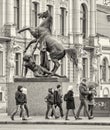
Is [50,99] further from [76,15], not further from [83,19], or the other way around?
[83,19]

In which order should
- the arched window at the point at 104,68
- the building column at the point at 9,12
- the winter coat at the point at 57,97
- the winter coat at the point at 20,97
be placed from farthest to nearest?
1. the arched window at the point at 104,68
2. the building column at the point at 9,12
3. the winter coat at the point at 57,97
4. the winter coat at the point at 20,97

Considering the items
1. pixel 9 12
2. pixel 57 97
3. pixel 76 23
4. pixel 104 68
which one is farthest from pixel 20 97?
pixel 104 68

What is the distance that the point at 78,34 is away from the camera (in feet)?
245

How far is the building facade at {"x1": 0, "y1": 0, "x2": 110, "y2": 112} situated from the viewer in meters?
63.1

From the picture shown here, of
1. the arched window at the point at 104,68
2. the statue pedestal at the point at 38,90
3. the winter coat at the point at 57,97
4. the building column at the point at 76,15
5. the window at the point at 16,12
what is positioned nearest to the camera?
the winter coat at the point at 57,97

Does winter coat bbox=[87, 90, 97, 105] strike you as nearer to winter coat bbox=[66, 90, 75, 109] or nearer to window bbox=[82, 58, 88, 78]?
winter coat bbox=[66, 90, 75, 109]

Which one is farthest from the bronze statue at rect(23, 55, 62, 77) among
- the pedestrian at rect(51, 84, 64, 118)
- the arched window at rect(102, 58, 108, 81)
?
the arched window at rect(102, 58, 108, 81)

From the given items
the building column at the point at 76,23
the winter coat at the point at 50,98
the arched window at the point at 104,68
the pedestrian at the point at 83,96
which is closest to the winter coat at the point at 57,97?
the winter coat at the point at 50,98

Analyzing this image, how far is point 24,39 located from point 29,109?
31222 mm

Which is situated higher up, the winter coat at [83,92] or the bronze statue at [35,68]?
the bronze statue at [35,68]

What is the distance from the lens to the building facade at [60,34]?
6306cm

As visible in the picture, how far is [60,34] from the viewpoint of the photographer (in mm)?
72688

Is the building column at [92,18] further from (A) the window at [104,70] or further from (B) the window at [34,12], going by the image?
(B) the window at [34,12]
